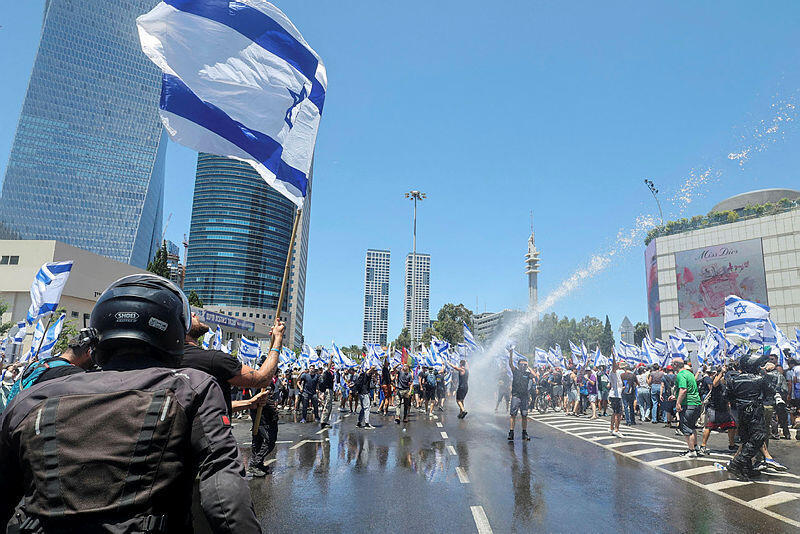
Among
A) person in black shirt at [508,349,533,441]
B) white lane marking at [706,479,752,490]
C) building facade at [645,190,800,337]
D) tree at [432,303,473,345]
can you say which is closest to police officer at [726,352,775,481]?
white lane marking at [706,479,752,490]

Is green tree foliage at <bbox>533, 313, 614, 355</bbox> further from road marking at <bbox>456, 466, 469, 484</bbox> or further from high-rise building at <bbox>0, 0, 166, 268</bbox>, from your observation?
high-rise building at <bbox>0, 0, 166, 268</bbox>

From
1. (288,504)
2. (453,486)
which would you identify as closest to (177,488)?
(288,504)

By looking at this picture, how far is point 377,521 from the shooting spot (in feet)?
18.7

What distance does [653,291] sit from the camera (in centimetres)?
7144

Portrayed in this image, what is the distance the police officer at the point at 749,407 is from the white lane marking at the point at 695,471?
414mm

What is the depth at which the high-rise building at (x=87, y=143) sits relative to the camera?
148750 millimetres

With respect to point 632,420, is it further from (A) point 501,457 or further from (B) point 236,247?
(B) point 236,247

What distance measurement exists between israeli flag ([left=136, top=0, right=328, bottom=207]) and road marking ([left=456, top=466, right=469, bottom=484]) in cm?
530

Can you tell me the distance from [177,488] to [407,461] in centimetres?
852

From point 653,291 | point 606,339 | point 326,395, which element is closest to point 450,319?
point 653,291

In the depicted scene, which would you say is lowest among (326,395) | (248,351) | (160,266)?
(326,395)

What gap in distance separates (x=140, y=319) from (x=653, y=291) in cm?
7985

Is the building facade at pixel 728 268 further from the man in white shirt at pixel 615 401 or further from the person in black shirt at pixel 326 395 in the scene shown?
the person in black shirt at pixel 326 395

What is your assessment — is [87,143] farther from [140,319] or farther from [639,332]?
[140,319]
